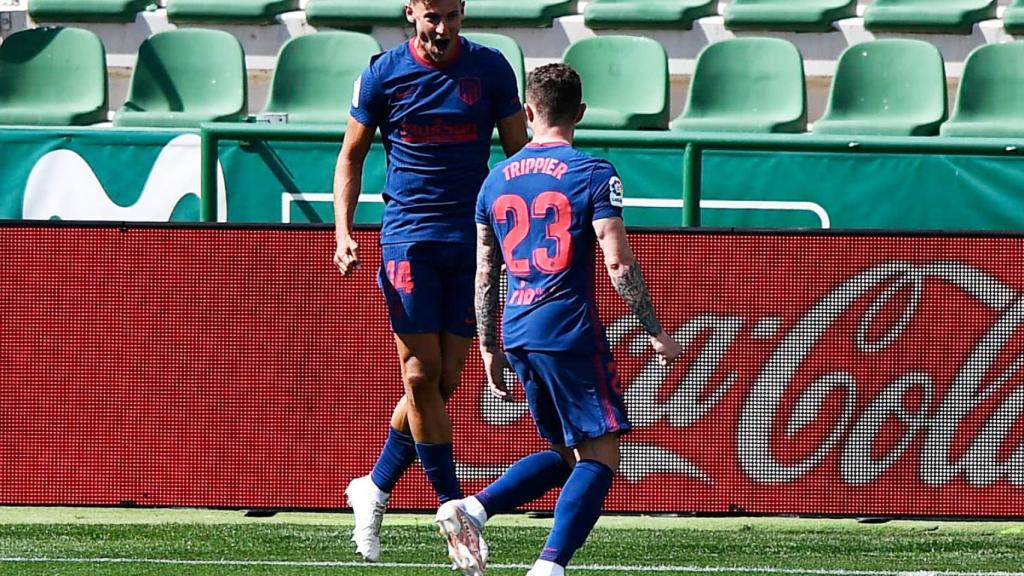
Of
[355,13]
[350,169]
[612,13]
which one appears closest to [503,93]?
[350,169]

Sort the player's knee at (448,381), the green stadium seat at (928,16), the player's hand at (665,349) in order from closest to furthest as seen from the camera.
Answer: the player's hand at (665,349) < the player's knee at (448,381) < the green stadium seat at (928,16)

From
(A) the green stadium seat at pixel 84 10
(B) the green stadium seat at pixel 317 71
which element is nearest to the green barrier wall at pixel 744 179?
(B) the green stadium seat at pixel 317 71

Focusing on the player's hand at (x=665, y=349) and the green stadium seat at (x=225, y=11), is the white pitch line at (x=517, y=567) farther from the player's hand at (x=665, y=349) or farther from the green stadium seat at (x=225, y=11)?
the green stadium seat at (x=225, y=11)

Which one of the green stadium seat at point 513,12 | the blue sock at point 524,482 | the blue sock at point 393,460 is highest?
the blue sock at point 524,482

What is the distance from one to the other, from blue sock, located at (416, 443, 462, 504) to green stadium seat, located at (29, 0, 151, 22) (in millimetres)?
7445

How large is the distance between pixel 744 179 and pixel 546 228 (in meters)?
3.72

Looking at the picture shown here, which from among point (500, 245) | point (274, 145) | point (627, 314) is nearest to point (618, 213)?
point (500, 245)

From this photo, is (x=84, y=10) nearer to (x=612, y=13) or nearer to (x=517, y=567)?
(x=612, y=13)

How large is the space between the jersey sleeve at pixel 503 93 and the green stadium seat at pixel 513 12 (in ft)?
20.2

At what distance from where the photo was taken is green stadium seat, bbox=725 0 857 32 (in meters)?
11.7

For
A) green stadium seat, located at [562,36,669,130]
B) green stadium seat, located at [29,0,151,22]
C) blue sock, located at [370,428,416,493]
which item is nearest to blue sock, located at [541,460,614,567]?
blue sock, located at [370,428,416,493]

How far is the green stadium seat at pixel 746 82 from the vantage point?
35.3ft

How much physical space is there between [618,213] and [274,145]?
3.97 meters

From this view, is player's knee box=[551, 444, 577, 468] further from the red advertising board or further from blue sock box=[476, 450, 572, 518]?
the red advertising board
